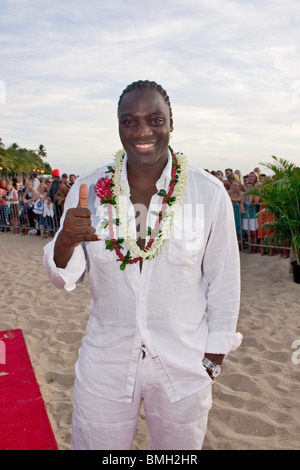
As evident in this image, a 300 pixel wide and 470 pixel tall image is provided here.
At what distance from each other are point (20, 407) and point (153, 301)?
2350mm

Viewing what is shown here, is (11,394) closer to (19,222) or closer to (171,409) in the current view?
(171,409)

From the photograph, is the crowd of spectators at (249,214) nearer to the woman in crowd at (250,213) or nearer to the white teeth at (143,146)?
the woman in crowd at (250,213)

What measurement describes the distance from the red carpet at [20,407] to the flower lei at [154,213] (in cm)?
191

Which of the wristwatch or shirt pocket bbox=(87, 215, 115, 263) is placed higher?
shirt pocket bbox=(87, 215, 115, 263)

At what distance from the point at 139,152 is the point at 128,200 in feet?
0.86

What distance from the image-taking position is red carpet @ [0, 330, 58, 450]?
3.20 m

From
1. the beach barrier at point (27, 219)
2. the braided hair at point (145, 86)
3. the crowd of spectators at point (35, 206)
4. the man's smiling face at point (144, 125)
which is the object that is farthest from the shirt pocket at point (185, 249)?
the beach barrier at point (27, 219)

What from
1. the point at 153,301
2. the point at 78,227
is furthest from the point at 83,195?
the point at 153,301

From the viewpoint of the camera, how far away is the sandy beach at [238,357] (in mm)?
3412

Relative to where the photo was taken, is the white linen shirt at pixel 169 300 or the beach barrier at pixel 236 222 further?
the beach barrier at pixel 236 222

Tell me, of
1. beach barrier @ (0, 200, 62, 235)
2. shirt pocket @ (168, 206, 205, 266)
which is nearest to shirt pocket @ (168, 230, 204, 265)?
shirt pocket @ (168, 206, 205, 266)

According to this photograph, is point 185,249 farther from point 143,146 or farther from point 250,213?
point 250,213

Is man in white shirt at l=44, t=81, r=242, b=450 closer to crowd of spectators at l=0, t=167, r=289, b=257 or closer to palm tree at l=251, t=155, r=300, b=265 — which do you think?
palm tree at l=251, t=155, r=300, b=265

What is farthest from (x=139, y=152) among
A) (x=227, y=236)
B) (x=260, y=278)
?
(x=260, y=278)
